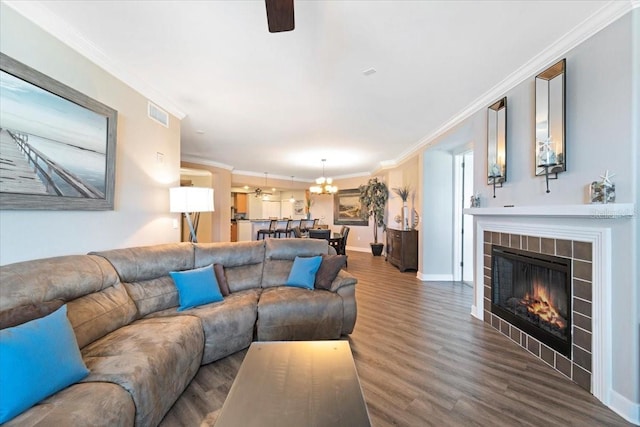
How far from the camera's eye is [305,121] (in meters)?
3.97

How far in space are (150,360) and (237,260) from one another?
1.59 m

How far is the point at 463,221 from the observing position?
5055 mm

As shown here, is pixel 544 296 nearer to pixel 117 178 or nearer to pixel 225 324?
pixel 225 324

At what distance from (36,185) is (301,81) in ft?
7.92

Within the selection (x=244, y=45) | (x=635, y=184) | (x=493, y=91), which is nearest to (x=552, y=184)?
(x=635, y=184)

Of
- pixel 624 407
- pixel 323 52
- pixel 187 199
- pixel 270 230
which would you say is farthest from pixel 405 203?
pixel 187 199

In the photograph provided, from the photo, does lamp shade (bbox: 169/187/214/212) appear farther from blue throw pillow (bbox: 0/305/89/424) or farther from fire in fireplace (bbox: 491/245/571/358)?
fire in fireplace (bbox: 491/245/571/358)

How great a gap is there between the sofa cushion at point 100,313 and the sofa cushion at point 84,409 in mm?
494

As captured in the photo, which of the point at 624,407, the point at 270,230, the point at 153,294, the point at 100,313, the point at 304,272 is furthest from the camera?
the point at 270,230

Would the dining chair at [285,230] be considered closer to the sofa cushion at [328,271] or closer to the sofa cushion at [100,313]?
the sofa cushion at [328,271]

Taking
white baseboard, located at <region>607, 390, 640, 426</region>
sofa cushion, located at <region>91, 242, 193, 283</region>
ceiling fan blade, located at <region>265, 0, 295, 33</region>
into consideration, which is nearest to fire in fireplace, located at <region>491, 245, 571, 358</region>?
white baseboard, located at <region>607, 390, 640, 426</region>

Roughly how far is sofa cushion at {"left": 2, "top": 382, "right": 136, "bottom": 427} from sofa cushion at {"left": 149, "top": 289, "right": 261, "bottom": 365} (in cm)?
→ 88

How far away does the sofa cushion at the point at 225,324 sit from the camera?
2217 millimetres

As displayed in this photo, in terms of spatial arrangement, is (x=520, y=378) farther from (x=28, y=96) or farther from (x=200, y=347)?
(x=28, y=96)
